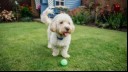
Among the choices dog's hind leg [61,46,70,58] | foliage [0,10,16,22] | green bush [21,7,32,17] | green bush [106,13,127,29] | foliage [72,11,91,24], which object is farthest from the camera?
green bush [21,7,32,17]

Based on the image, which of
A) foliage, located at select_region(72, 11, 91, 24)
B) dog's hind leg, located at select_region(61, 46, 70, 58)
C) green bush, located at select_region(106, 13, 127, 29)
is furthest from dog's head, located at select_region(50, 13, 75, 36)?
foliage, located at select_region(72, 11, 91, 24)

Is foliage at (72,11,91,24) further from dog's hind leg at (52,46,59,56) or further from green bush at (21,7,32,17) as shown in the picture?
dog's hind leg at (52,46,59,56)

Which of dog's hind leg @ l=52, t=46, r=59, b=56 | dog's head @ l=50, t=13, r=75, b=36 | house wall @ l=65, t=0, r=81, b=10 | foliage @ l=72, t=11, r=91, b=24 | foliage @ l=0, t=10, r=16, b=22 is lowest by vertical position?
foliage @ l=0, t=10, r=16, b=22

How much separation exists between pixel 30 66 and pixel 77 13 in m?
8.66

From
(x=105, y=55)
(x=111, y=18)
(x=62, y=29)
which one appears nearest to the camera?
(x=62, y=29)

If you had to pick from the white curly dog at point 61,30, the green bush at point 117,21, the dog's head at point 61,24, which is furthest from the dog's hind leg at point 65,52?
the green bush at point 117,21

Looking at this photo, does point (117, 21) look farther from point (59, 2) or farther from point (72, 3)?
point (59, 2)

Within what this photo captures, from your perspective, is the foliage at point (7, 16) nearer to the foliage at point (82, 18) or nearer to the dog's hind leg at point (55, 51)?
the foliage at point (82, 18)

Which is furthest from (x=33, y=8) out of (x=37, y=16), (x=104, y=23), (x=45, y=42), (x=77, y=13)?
(x=45, y=42)

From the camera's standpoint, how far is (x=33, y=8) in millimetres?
16469

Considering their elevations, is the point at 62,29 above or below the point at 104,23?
above

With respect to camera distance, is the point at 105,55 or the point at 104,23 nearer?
the point at 105,55

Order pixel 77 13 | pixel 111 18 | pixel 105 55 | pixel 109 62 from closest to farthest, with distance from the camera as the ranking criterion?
pixel 109 62
pixel 105 55
pixel 111 18
pixel 77 13

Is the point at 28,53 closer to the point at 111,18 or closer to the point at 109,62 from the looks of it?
the point at 109,62
